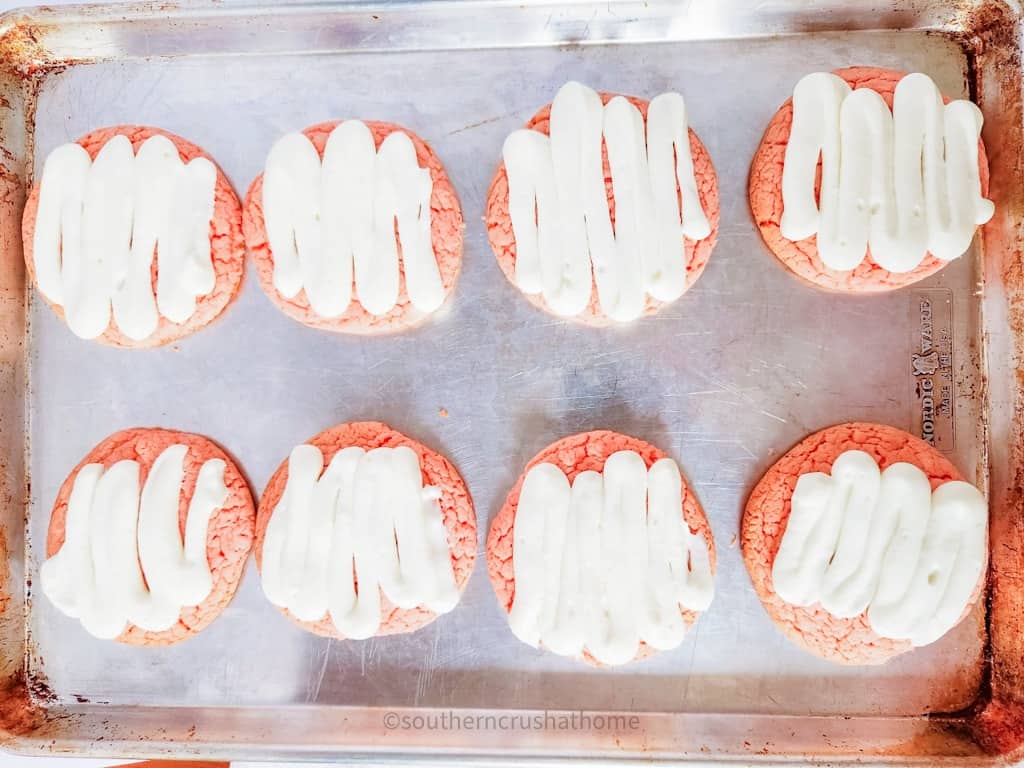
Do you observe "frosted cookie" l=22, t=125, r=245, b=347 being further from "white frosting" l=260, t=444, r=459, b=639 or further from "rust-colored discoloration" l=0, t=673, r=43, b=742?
"rust-colored discoloration" l=0, t=673, r=43, b=742

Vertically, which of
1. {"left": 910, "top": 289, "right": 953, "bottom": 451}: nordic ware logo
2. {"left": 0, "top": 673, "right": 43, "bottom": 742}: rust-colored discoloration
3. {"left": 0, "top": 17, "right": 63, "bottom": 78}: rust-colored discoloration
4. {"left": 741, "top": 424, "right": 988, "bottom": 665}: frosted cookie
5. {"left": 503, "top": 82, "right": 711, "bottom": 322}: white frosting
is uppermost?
{"left": 0, "top": 17, "right": 63, "bottom": 78}: rust-colored discoloration

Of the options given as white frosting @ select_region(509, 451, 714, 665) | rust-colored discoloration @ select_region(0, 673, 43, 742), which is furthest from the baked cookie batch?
rust-colored discoloration @ select_region(0, 673, 43, 742)

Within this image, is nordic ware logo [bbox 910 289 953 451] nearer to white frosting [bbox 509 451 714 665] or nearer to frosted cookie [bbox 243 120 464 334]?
white frosting [bbox 509 451 714 665]

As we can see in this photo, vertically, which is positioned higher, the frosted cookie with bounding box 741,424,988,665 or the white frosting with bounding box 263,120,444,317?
the white frosting with bounding box 263,120,444,317

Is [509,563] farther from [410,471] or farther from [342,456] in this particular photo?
[342,456]

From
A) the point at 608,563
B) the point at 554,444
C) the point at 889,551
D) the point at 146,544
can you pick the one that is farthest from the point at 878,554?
the point at 146,544

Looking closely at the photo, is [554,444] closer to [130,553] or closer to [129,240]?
[130,553]

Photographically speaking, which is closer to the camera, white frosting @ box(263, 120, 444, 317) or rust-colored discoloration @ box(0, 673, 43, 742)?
white frosting @ box(263, 120, 444, 317)
